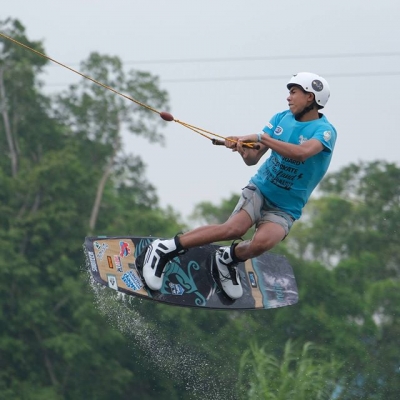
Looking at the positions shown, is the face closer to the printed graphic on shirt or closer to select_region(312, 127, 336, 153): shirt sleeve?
select_region(312, 127, 336, 153): shirt sleeve

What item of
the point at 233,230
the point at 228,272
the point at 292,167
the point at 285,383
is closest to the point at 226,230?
the point at 233,230

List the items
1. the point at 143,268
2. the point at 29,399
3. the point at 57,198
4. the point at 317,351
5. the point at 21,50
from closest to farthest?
the point at 143,268, the point at 317,351, the point at 29,399, the point at 57,198, the point at 21,50

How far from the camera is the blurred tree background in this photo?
23266 mm

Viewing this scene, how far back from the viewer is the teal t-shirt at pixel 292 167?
9.70 meters

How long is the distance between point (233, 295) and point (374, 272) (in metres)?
15.5

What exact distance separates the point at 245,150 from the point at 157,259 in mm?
1534

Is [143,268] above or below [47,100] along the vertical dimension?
below

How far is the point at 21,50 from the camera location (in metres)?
30.2

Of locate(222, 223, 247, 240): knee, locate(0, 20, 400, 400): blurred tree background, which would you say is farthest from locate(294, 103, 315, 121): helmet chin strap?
locate(0, 20, 400, 400): blurred tree background

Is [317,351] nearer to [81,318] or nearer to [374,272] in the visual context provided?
[374,272]

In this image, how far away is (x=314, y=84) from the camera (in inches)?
384

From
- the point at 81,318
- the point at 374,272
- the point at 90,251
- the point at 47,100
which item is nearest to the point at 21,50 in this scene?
the point at 47,100

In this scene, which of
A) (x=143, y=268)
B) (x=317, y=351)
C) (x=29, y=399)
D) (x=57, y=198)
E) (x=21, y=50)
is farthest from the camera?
(x=21, y=50)

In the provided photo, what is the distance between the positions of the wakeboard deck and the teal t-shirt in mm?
1262
